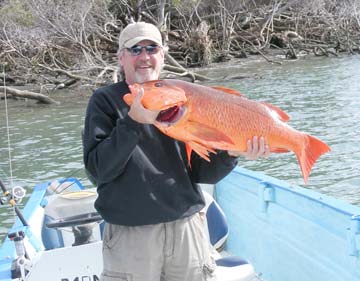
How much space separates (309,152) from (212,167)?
→ 0.50 m

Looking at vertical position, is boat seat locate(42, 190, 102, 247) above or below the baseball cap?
below

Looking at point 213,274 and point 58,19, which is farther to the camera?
point 58,19

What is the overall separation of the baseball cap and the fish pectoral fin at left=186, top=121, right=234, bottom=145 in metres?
0.55

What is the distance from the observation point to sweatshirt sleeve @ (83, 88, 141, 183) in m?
2.83

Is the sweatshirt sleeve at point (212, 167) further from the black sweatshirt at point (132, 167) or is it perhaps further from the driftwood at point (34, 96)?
the driftwood at point (34, 96)

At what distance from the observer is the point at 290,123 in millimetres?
14852

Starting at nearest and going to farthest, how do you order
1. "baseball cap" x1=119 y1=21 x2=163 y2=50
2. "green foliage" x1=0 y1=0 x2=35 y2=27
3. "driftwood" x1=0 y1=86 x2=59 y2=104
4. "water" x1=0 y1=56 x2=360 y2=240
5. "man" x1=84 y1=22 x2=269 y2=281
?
"man" x1=84 y1=22 x2=269 y2=281
"baseball cap" x1=119 y1=21 x2=163 y2=50
"water" x1=0 y1=56 x2=360 y2=240
"driftwood" x1=0 y1=86 x2=59 y2=104
"green foliage" x1=0 y1=0 x2=35 y2=27

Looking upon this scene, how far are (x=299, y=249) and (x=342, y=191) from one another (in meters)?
5.01

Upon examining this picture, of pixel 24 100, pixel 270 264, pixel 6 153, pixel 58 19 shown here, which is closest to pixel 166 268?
pixel 270 264

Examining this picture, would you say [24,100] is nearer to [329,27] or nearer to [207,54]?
[207,54]

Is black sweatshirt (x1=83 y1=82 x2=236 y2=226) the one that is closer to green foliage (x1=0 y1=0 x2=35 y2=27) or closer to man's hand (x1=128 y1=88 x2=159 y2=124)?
man's hand (x1=128 y1=88 x2=159 y2=124)

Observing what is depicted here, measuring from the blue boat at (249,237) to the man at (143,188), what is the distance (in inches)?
33.7

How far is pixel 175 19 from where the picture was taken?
37.0 meters

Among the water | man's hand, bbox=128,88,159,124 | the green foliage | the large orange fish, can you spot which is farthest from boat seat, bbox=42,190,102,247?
the green foliage
